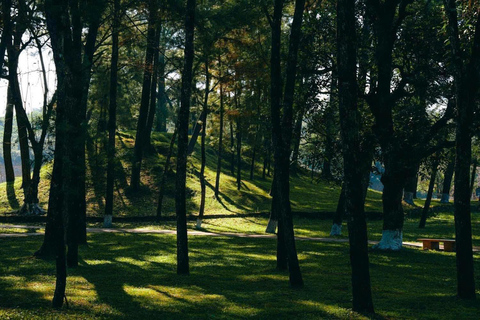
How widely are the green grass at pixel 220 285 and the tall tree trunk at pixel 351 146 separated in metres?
1.32

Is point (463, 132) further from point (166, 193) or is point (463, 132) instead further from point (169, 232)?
point (166, 193)

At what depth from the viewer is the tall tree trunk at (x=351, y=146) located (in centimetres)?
1110

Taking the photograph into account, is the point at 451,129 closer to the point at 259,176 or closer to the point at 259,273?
the point at 259,273

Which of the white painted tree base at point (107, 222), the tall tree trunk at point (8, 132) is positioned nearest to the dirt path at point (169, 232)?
the white painted tree base at point (107, 222)

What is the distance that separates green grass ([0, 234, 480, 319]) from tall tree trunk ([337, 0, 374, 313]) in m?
1.32

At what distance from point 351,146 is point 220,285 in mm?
6220

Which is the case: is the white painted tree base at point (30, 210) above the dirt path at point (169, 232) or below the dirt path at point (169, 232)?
above

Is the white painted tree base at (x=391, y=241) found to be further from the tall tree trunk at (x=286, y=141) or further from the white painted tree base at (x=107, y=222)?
the white painted tree base at (x=107, y=222)

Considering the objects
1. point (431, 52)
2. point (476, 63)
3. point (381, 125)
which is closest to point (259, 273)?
point (381, 125)

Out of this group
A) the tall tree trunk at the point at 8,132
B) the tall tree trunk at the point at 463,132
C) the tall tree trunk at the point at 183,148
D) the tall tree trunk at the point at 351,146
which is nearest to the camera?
the tall tree trunk at the point at 351,146

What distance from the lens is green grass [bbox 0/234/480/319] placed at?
11.7m

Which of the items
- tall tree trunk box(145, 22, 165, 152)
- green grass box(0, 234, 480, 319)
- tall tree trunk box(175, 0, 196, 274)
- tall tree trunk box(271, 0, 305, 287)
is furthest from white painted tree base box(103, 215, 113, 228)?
tall tree trunk box(271, 0, 305, 287)

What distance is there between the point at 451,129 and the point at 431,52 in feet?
10.3

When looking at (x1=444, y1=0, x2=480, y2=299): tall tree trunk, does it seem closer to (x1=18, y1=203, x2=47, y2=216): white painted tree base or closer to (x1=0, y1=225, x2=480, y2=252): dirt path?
(x1=0, y1=225, x2=480, y2=252): dirt path
